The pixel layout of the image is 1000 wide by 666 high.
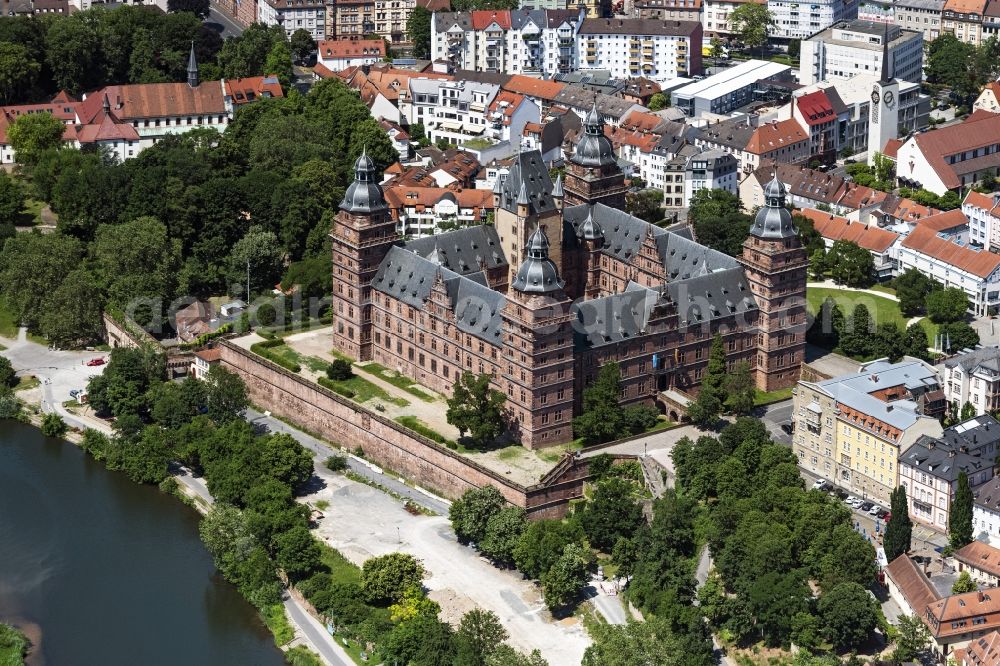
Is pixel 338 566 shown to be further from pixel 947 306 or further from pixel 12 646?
pixel 947 306

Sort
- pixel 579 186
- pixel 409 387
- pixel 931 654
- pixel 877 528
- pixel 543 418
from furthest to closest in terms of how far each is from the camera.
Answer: pixel 579 186 < pixel 409 387 < pixel 543 418 < pixel 877 528 < pixel 931 654

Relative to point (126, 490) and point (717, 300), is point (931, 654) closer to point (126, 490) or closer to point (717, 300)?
point (717, 300)

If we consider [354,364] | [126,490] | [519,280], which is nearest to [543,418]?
[519,280]

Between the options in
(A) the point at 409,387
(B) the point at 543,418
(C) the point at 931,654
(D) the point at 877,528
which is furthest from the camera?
(A) the point at 409,387

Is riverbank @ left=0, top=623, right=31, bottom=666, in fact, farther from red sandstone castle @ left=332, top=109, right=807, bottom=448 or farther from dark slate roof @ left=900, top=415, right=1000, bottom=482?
dark slate roof @ left=900, top=415, right=1000, bottom=482

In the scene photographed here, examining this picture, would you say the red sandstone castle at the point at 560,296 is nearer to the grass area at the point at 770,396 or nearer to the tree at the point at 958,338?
the grass area at the point at 770,396

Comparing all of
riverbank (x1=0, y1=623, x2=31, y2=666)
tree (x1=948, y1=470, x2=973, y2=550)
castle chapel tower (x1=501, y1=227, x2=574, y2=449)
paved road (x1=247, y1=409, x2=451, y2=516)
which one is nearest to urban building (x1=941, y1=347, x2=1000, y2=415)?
Result: tree (x1=948, y1=470, x2=973, y2=550)

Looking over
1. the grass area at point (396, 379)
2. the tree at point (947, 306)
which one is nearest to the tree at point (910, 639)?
the grass area at point (396, 379)
